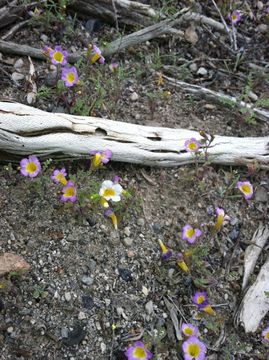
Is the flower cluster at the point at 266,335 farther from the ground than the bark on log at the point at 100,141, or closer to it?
closer to it

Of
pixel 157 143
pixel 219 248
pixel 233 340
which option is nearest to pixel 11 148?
pixel 157 143

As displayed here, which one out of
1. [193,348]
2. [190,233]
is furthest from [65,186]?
[193,348]

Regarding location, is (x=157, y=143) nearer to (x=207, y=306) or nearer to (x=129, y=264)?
(x=129, y=264)

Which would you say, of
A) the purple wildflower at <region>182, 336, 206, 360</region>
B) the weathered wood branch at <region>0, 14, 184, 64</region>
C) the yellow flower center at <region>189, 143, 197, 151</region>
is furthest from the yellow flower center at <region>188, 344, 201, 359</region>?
the weathered wood branch at <region>0, 14, 184, 64</region>

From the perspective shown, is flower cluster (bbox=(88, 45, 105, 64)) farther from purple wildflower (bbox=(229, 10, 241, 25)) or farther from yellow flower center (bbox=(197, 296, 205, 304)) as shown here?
yellow flower center (bbox=(197, 296, 205, 304))

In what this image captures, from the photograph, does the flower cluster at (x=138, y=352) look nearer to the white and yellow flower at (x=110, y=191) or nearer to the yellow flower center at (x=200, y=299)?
the yellow flower center at (x=200, y=299)

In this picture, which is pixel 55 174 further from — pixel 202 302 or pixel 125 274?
pixel 202 302

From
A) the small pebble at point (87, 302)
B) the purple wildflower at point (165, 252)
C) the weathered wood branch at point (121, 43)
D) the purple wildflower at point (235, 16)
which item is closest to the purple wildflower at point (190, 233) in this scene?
the purple wildflower at point (165, 252)
